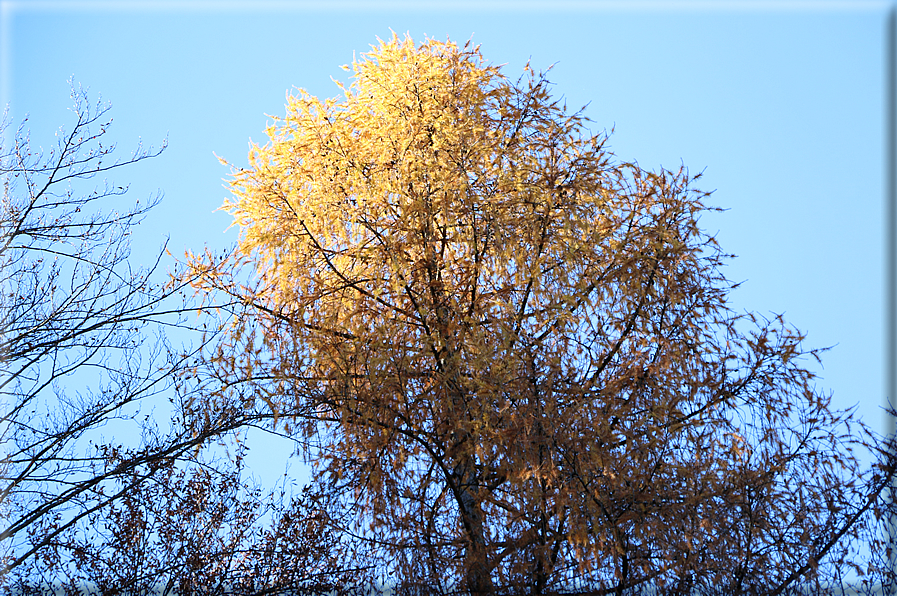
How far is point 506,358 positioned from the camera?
21.2 ft

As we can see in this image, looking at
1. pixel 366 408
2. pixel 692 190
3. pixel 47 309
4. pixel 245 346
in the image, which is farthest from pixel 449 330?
pixel 47 309

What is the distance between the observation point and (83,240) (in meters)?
8.67

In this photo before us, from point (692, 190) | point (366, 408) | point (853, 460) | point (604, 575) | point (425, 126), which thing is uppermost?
point (425, 126)

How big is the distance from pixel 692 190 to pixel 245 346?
16.7 ft

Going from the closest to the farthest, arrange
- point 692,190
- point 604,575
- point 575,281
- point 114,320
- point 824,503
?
point 604,575, point 824,503, point 575,281, point 692,190, point 114,320

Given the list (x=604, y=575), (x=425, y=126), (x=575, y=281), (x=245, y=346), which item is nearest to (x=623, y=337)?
(x=575, y=281)

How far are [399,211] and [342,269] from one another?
90cm

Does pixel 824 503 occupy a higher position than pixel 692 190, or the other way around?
pixel 692 190

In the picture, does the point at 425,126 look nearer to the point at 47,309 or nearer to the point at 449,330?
the point at 449,330

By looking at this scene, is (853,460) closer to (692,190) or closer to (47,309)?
(692,190)

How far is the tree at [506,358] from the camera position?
6191mm

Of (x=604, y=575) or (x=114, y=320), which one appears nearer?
(x=604, y=575)

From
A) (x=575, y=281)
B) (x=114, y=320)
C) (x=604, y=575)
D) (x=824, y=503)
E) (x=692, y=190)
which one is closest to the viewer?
(x=604, y=575)

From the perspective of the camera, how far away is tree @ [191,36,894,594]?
6191 millimetres
